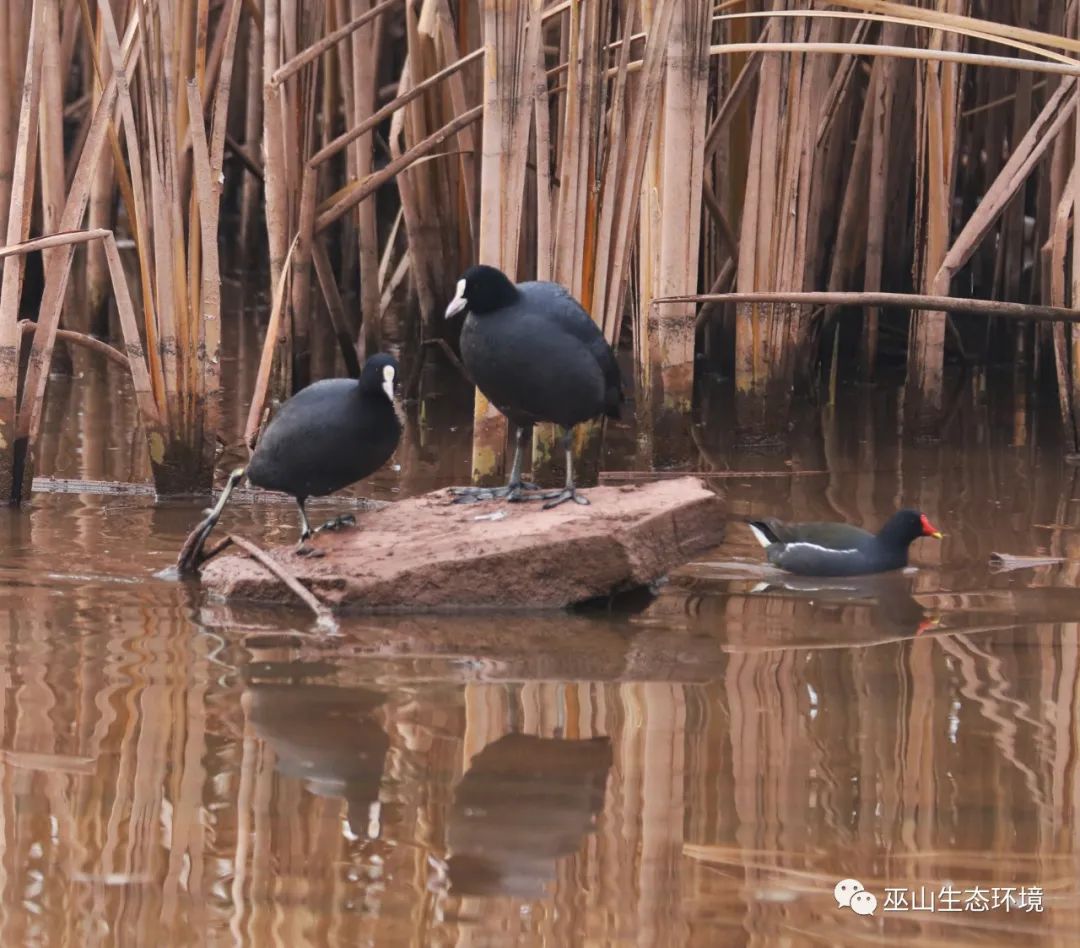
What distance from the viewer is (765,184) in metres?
6.14

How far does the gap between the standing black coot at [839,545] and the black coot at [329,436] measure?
3.97 ft

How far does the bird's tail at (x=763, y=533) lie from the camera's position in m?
5.02

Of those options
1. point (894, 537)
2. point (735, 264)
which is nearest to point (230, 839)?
point (894, 537)

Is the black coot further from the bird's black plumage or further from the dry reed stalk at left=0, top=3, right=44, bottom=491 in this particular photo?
the dry reed stalk at left=0, top=3, right=44, bottom=491

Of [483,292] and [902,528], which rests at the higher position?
[483,292]

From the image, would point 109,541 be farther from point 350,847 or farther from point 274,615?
point 350,847

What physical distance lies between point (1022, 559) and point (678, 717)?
182 centimetres

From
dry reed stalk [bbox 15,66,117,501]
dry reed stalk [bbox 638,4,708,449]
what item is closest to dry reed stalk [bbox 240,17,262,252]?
dry reed stalk [bbox 15,66,117,501]

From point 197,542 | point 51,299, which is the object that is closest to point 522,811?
point 197,542

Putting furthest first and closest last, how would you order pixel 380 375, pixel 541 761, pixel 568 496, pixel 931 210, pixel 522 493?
1. pixel 931 210
2. pixel 522 493
3. pixel 568 496
4. pixel 380 375
5. pixel 541 761

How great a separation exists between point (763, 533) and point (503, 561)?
1.13m

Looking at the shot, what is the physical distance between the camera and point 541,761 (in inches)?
126

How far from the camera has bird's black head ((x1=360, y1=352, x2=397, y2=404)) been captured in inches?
168

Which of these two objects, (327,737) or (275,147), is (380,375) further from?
(275,147)
